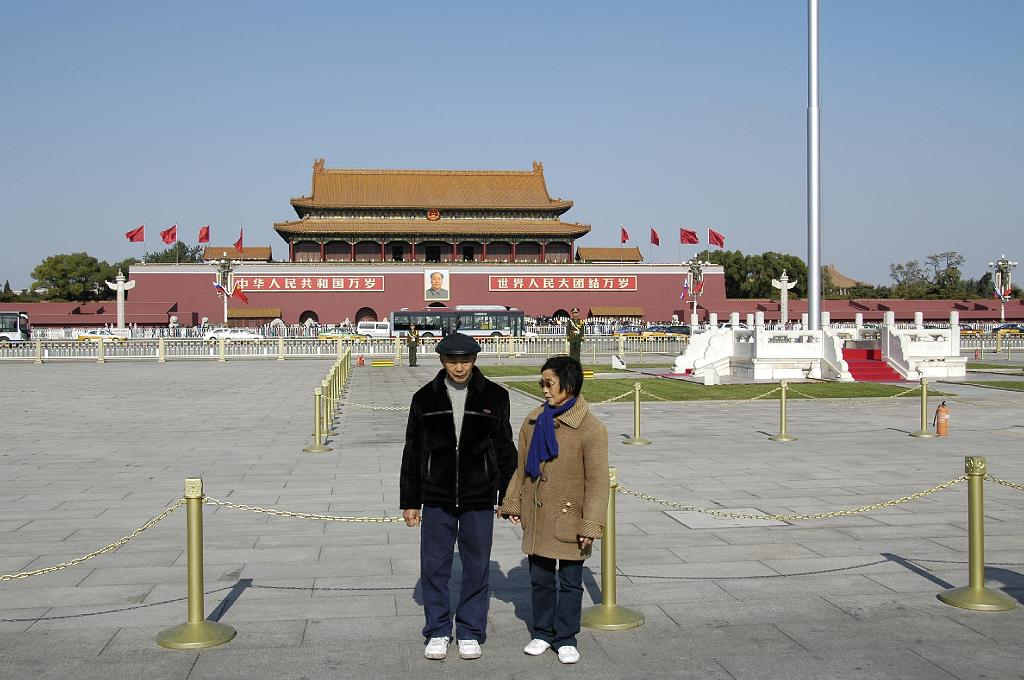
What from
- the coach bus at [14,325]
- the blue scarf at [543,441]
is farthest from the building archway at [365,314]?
the blue scarf at [543,441]

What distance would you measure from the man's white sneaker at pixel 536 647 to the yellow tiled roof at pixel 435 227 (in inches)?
2131

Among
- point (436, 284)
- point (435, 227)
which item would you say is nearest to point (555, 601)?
point (436, 284)

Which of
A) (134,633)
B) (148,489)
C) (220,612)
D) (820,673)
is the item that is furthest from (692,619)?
(148,489)

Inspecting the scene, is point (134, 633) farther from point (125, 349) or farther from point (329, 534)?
point (125, 349)

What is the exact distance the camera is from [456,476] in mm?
4266

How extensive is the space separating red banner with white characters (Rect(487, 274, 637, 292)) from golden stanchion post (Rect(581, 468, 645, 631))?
5303 cm

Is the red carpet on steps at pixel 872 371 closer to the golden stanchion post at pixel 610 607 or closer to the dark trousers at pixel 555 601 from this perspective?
the golden stanchion post at pixel 610 607

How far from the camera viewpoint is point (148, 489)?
8.34 meters

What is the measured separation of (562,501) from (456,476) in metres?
0.50

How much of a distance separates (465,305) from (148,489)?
1925 inches

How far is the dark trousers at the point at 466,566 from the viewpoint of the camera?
4246 mm

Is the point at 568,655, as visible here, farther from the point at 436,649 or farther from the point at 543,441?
the point at 543,441

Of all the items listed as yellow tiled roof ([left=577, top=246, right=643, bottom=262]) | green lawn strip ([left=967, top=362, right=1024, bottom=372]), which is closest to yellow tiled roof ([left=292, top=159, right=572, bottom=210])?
yellow tiled roof ([left=577, top=246, right=643, bottom=262])

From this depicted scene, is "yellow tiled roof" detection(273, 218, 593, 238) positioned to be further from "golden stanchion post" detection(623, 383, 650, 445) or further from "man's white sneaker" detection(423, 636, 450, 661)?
"man's white sneaker" detection(423, 636, 450, 661)
